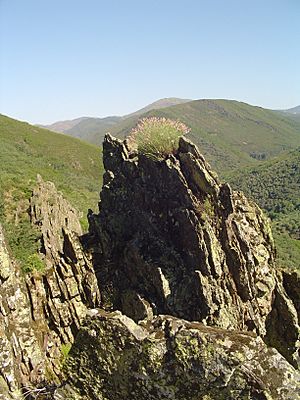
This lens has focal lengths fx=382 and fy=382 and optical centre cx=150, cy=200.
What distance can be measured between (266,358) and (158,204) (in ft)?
24.3

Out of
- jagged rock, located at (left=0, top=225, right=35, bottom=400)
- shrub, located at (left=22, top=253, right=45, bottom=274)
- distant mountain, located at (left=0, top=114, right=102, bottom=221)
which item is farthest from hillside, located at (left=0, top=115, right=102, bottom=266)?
jagged rock, located at (left=0, top=225, right=35, bottom=400)

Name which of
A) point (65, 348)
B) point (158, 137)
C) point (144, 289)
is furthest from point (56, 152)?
point (65, 348)

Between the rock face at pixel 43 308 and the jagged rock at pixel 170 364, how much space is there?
1540 millimetres

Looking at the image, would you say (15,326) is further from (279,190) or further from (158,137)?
(279,190)

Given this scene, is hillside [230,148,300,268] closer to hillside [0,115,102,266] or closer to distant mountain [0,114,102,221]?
hillside [0,115,102,266]

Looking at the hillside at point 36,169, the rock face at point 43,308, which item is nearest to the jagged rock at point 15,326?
the rock face at point 43,308

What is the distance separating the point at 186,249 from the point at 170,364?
19.5 feet

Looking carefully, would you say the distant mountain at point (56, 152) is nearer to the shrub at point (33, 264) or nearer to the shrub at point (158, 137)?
the shrub at point (158, 137)

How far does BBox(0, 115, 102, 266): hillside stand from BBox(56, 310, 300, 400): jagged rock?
6.64 meters

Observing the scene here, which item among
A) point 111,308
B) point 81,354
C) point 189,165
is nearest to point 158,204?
point 189,165

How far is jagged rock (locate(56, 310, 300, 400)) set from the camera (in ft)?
15.9

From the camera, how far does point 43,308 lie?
33.0ft

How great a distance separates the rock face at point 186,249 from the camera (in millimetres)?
10445

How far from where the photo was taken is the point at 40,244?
1224 cm
